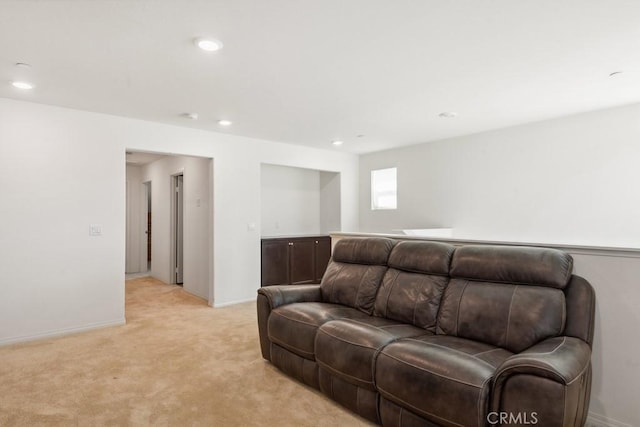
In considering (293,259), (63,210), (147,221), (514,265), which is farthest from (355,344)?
(147,221)

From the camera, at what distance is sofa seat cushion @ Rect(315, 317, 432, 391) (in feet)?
6.82

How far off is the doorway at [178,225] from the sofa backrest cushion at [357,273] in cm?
396

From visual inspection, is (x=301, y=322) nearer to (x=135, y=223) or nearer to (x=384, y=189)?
(x=384, y=189)

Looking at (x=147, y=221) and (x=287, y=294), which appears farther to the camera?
(x=147, y=221)

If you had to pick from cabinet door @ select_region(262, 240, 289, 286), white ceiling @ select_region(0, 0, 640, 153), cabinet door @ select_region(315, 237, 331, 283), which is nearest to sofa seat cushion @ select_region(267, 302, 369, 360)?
white ceiling @ select_region(0, 0, 640, 153)

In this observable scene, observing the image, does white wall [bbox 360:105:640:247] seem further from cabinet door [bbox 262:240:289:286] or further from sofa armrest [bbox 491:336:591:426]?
sofa armrest [bbox 491:336:591:426]

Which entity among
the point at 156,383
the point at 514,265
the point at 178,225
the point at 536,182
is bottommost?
the point at 156,383

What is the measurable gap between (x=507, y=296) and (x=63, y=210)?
4300 mm

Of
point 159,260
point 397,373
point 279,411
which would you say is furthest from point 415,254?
point 159,260

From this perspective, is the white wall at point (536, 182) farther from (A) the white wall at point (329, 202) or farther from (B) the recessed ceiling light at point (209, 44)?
(B) the recessed ceiling light at point (209, 44)

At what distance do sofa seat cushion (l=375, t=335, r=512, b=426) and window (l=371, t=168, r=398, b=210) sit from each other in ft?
14.6

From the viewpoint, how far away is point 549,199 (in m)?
4.36

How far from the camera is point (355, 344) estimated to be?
2.16 metres

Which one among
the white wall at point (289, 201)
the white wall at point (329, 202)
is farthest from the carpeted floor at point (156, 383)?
the white wall at point (329, 202)
